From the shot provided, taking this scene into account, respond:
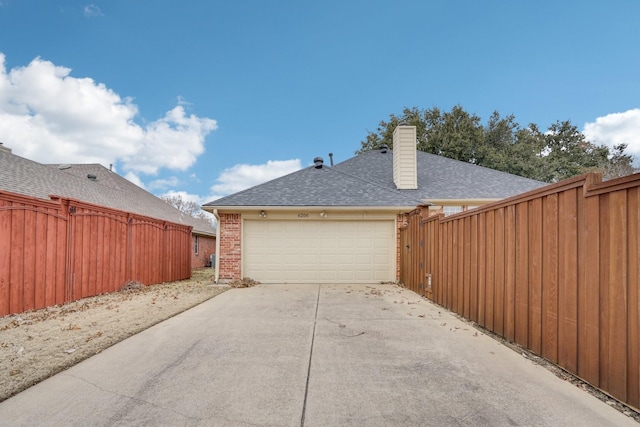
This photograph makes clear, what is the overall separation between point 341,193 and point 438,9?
7.44 m

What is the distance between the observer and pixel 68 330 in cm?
456

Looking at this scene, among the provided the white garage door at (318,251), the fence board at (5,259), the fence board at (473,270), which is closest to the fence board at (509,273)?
the fence board at (473,270)

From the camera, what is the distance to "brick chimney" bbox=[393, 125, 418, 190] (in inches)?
490

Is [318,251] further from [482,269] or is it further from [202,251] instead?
[202,251]

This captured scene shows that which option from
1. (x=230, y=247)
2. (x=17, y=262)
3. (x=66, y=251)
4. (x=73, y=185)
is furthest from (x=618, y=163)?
(x=73, y=185)

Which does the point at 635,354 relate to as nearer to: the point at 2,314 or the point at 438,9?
the point at 2,314

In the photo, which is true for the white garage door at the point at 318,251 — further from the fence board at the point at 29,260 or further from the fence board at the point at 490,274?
the fence board at the point at 490,274

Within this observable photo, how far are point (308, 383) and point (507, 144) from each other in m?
30.4

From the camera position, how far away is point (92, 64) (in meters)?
12.6

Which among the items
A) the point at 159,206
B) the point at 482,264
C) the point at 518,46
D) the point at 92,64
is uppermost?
the point at 518,46

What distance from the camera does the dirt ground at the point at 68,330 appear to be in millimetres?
3166

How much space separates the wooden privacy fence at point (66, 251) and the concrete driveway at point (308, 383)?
9.69 ft

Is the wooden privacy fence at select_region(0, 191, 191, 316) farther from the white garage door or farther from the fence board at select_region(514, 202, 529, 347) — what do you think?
the fence board at select_region(514, 202, 529, 347)

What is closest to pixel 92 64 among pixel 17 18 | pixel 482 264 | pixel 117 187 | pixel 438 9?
pixel 17 18
